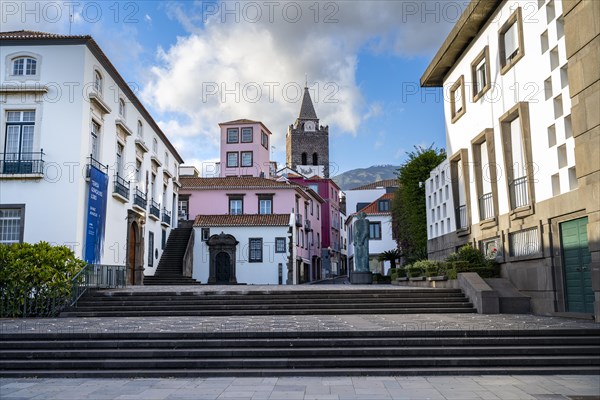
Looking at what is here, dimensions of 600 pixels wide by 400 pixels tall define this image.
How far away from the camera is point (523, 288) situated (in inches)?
595

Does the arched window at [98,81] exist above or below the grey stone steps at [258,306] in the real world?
above

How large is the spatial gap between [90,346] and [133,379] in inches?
64.4

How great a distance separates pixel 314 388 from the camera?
8.03 metres

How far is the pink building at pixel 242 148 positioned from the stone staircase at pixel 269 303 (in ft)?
115

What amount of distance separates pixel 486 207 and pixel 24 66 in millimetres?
16903

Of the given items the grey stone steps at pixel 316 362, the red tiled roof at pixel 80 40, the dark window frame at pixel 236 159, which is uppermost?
the dark window frame at pixel 236 159

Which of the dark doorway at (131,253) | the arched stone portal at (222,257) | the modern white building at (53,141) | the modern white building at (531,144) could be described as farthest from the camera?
the arched stone portal at (222,257)

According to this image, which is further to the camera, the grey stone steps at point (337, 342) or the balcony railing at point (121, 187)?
the balcony railing at point (121, 187)

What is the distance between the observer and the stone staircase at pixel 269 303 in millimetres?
15500

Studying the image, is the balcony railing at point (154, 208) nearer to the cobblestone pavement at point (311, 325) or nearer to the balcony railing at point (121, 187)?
the balcony railing at point (121, 187)

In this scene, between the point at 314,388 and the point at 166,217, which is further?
the point at 166,217

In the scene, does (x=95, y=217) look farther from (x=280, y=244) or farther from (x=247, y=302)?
(x=280, y=244)

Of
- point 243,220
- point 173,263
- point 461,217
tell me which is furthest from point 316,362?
point 243,220

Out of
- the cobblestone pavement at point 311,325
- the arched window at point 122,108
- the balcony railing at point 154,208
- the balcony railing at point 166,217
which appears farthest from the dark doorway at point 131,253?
the cobblestone pavement at point 311,325
